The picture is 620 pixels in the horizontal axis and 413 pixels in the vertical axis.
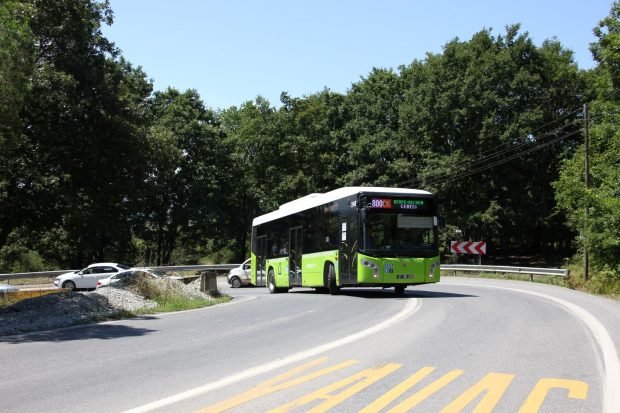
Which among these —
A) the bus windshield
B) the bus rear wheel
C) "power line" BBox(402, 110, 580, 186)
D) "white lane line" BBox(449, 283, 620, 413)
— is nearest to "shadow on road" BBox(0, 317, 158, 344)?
"white lane line" BBox(449, 283, 620, 413)

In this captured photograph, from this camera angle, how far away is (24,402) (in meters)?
6.11

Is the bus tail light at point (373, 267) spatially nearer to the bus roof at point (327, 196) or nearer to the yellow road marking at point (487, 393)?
the bus roof at point (327, 196)

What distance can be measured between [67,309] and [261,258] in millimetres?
15300

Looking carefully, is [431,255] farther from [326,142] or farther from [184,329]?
[326,142]

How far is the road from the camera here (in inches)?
239

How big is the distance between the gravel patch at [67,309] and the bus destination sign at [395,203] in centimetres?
725

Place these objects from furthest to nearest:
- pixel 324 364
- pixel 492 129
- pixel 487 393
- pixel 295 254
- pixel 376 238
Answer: pixel 492 129
pixel 295 254
pixel 376 238
pixel 324 364
pixel 487 393

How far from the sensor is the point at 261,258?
28781 millimetres

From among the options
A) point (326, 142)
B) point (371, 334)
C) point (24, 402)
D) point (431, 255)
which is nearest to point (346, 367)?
point (371, 334)

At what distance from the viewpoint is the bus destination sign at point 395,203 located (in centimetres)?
1872

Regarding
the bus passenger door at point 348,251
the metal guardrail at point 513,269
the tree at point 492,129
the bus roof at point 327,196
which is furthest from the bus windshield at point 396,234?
the tree at point 492,129

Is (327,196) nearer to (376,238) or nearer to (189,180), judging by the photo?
(376,238)

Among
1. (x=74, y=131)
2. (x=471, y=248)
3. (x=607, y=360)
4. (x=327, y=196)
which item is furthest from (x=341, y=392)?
(x=471, y=248)

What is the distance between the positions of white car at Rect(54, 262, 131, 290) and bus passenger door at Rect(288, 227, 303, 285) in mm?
13123
